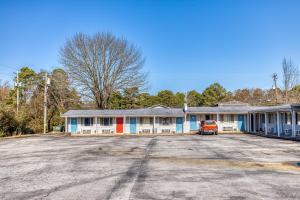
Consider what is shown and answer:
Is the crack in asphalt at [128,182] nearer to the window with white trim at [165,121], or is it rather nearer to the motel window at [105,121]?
the window with white trim at [165,121]

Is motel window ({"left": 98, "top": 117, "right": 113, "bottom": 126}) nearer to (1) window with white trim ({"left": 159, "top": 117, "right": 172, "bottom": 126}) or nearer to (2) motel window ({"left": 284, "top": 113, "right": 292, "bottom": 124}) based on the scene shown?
(1) window with white trim ({"left": 159, "top": 117, "right": 172, "bottom": 126})

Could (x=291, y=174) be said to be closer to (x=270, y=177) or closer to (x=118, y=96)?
(x=270, y=177)

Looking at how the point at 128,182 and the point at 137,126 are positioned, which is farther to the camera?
the point at 137,126

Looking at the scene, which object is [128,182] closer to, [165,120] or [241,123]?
[165,120]

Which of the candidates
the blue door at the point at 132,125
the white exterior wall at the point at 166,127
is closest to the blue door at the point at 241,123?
the white exterior wall at the point at 166,127

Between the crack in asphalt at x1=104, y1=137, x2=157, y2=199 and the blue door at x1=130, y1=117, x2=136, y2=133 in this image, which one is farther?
the blue door at x1=130, y1=117, x2=136, y2=133

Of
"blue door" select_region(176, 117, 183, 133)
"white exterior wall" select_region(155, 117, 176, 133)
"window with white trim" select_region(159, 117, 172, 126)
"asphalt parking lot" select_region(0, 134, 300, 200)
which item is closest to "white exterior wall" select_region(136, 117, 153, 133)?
"white exterior wall" select_region(155, 117, 176, 133)

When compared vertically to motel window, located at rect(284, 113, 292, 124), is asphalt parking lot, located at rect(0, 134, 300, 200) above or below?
below

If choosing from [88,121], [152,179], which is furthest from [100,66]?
[152,179]

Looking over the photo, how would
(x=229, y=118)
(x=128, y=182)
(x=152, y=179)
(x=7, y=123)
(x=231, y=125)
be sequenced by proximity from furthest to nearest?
(x=229, y=118) → (x=231, y=125) → (x=7, y=123) → (x=152, y=179) → (x=128, y=182)

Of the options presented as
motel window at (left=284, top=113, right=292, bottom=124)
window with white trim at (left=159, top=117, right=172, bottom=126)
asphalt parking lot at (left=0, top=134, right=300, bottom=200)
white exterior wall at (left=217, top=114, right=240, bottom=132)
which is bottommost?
asphalt parking lot at (left=0, top=134, right=300, bottom=200)

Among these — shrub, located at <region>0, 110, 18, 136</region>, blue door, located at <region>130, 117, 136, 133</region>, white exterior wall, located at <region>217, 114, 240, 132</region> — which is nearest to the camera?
shrub, located at <region>0, 110, 18, 136</region>

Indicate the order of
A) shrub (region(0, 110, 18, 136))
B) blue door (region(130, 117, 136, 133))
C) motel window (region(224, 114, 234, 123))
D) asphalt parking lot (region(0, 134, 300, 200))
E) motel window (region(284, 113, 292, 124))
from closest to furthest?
asphalt parking lot (region(0, 134, 300, 200))
motel window (region(284, 113, 292, 124))
shrub (region(0, 110, 18, 136))
blue door (region(130, 117, 136, 133))
motel window (region(224, 114, 234, 123))

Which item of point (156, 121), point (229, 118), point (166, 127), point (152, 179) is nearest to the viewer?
point (152, 179)
